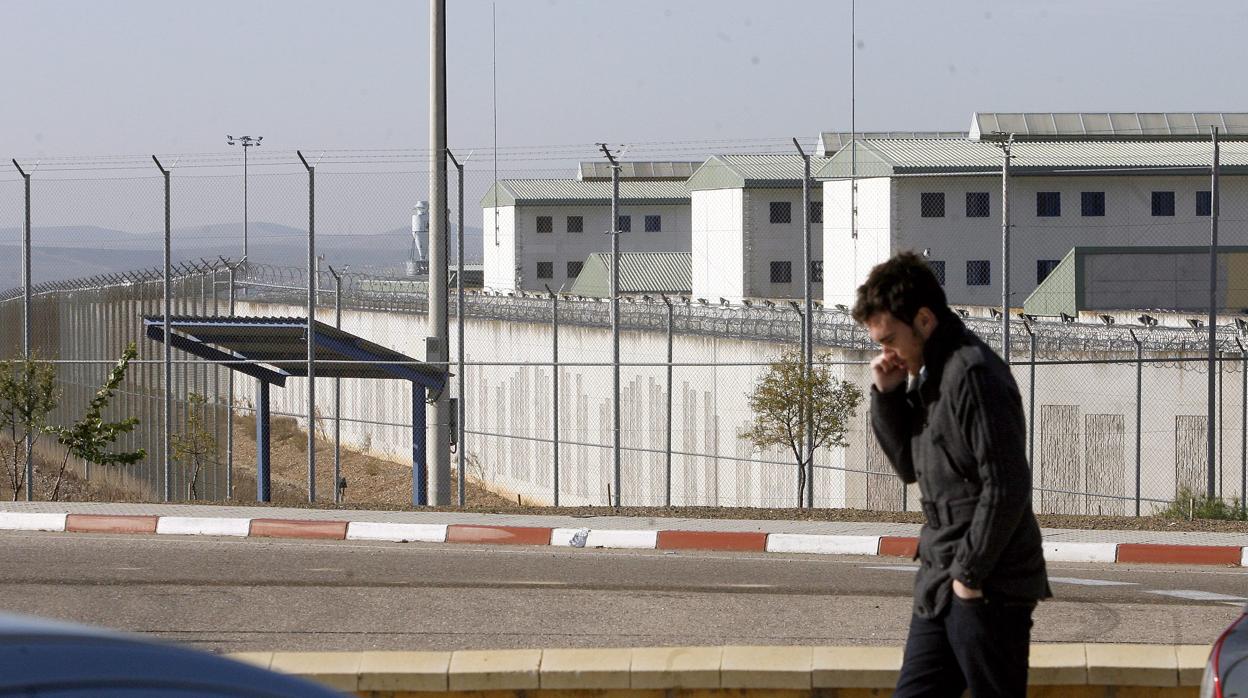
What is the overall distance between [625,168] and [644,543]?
A: 2419 inches

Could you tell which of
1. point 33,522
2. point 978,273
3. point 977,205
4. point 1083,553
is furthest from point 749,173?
point 1083,553

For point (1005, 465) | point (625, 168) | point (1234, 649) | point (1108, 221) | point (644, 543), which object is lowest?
point (644, 543)

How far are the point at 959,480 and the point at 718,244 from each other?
45974mm

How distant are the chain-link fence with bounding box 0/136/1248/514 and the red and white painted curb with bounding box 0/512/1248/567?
10.3ft

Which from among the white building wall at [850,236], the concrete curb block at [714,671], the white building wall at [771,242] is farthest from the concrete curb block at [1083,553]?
the white building wall at [771,242]

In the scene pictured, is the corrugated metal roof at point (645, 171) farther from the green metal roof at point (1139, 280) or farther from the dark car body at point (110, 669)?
the dark car body at point (110, 669)

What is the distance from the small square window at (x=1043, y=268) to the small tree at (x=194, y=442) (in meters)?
21.1

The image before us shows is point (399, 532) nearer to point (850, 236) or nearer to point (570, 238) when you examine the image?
point (850, 236)

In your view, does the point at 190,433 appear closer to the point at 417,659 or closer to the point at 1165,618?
the point at 1165,618

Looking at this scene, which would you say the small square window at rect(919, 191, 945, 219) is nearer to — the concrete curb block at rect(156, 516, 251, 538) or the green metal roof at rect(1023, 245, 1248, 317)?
the green metal roof at rect(1023, 245, 1248, 317)

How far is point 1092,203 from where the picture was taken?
39406 millimetres

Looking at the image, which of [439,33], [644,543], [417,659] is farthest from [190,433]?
[417,659]

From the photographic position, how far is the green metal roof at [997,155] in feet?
133

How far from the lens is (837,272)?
132 feet
